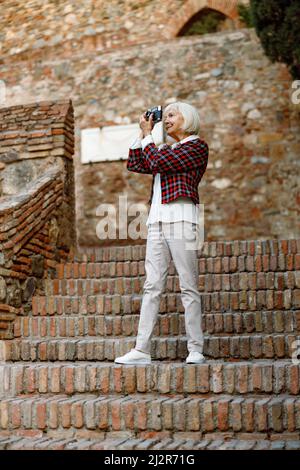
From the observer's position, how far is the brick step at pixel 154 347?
4.30 meters

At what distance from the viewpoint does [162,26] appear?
11672mm

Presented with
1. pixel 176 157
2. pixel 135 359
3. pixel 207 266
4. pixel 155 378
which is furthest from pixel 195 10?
pixel 155 378

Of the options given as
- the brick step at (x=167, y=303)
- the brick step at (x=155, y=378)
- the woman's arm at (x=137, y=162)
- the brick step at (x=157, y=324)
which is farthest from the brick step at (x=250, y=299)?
the woman's arm at (x=137, y=162)

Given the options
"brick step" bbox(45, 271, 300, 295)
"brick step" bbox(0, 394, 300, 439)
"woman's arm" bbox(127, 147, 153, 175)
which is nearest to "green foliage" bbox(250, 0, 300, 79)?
"brick step" bbox(45, 271, 300, 295)

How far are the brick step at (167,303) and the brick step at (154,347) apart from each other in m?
0.36

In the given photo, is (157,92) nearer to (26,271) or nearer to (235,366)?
(26,271)

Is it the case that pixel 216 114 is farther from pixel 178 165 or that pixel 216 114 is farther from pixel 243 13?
pixel 178 165

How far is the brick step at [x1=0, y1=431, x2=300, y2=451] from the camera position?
3.33 meters

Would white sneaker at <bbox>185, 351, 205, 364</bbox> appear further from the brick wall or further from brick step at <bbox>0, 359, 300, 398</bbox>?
the brick wall

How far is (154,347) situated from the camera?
4473mm

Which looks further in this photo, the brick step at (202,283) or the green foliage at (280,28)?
the green foliage at (280,28)

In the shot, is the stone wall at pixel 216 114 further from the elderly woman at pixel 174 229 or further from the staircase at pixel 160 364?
the elderly woman at pixel 174 229

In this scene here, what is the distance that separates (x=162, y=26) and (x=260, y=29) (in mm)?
3359

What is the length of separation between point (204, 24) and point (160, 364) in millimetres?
9370
